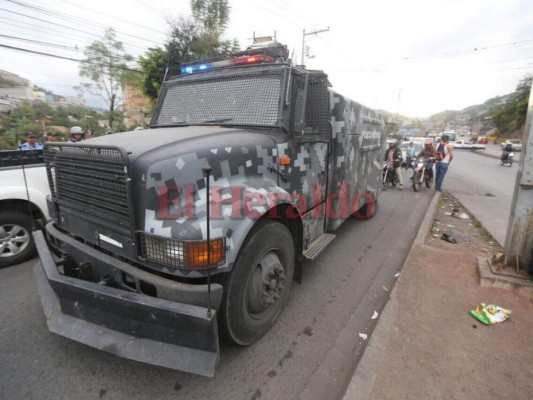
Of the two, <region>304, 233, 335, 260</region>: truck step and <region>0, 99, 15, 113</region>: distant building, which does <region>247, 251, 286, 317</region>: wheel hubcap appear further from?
<region>0, 99, 15, 113</region>: distant building

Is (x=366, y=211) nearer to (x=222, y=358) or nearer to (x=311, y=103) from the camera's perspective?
(x=311, y=103)

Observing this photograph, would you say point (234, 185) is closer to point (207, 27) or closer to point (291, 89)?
point (291, 89)

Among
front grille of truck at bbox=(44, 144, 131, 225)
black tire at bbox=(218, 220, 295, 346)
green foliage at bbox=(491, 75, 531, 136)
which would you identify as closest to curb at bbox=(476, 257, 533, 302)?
black tire at bbox=(218, 220, 295, 346)

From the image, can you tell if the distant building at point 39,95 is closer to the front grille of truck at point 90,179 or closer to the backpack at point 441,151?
the front grille of truck at point 90,179

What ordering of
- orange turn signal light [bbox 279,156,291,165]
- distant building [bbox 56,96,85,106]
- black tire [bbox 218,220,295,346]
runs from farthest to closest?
distant building [bbox 56,96,85,106] < orange turn signal light [bbox 279,156,291,165] < black tire [bbox 218,220,295,346]

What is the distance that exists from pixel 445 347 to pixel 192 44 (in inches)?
780

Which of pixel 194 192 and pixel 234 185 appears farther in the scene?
pixel 234 185

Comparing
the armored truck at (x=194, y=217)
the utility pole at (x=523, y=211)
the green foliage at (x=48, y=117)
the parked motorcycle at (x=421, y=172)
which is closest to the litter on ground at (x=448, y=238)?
the utility pole at (x=523, y=211)

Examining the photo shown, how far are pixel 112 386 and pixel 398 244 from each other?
4.56 meters

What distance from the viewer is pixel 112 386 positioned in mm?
2168

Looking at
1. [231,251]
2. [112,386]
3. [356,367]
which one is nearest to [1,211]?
[112,386]

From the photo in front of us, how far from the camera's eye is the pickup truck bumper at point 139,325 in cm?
185

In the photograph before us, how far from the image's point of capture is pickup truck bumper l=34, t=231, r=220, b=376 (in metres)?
1.85

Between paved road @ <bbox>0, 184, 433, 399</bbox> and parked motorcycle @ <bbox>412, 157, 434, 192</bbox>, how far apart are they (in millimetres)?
7058
